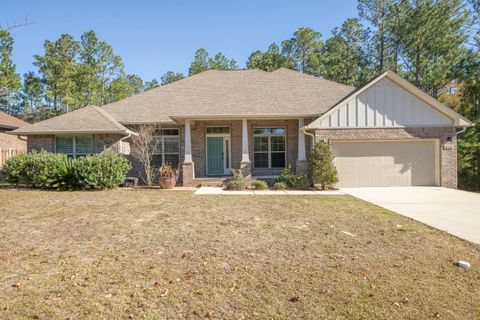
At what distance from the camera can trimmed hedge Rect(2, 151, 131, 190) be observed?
11.8 m

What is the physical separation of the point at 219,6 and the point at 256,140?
6.93m

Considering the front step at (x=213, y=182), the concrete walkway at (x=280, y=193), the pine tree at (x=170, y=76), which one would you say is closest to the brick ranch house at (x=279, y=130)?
the front step at (x=213, y=182)

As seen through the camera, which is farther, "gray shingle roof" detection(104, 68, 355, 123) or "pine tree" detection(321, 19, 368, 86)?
"pine tree" detection(321, 19, 368, 86)

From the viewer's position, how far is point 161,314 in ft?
9.70

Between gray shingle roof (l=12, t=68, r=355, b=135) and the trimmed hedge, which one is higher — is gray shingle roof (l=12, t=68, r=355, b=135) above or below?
above

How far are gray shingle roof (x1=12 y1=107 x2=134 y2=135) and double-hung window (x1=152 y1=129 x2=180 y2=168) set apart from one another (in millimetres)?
1902

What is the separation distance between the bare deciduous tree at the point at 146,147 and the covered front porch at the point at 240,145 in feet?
5.10

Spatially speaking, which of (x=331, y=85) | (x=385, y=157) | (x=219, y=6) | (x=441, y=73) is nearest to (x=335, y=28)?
(x=441, y=73)

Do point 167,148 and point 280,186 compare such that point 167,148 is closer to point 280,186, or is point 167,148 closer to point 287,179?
point 280,186

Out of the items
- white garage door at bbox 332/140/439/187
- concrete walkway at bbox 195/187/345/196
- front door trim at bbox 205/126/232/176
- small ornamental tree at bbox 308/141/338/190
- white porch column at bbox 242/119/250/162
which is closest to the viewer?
concrete walkway at bbox 195/187/345/196

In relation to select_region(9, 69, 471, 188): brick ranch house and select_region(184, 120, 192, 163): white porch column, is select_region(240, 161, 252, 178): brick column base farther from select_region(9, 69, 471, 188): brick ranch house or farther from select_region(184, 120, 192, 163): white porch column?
select_region(184, 120, 192, 163): white porch column

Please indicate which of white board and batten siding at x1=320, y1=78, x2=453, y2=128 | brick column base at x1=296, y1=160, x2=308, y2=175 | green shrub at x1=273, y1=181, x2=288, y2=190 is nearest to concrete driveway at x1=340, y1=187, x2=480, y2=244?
brick column base at x1=296, y1=160, x2=308, y2=175

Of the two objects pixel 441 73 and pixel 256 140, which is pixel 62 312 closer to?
pixel 256 140

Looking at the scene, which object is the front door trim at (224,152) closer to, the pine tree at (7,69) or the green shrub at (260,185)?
the green shrub at (260,185)
